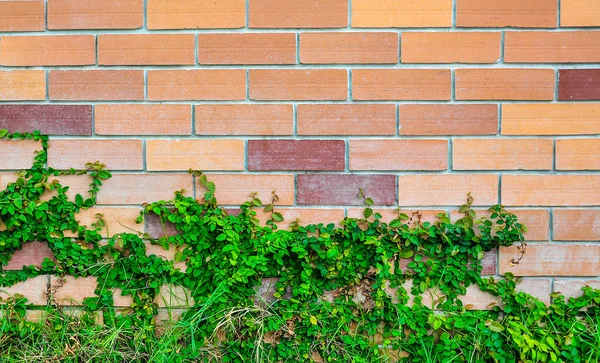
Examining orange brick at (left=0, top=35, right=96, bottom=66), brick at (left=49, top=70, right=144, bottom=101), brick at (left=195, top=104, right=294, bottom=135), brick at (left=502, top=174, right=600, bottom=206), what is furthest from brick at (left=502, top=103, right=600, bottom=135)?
orange brick at (left=0, top=35, right=96, bottom=66)

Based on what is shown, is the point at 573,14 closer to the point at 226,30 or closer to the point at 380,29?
the point at 380,29

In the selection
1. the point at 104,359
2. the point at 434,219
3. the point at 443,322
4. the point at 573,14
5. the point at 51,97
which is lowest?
the point at 104,359

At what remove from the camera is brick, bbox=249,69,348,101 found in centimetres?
193

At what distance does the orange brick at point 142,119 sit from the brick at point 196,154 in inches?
2.0

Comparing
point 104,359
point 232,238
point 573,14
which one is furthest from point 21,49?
point 573,14

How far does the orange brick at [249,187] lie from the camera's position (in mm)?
1962

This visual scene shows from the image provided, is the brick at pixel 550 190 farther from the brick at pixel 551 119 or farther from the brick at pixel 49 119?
the brick at pixel 49 119

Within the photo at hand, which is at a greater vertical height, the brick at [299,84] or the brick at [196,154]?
the brick at [299,84]

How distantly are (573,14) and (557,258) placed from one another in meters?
0.94

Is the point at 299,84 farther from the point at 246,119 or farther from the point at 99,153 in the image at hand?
the point at 99,153

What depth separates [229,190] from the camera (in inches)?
77.5

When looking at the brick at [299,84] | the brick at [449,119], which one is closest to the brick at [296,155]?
the brick at [299,84]

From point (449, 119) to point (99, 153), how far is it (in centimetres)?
139

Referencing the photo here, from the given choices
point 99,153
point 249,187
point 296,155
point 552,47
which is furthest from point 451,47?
point 99,153
